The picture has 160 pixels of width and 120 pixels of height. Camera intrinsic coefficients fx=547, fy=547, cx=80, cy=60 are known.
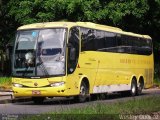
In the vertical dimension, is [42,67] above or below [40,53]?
below

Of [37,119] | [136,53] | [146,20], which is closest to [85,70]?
[136,53]

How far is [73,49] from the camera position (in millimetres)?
22516

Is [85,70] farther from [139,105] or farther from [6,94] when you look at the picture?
[139,105]

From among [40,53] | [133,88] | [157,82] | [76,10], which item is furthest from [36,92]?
[157,82]

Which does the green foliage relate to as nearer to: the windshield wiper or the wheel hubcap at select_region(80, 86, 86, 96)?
the wheel hubcap at select_region(80, 86, 86, 96)

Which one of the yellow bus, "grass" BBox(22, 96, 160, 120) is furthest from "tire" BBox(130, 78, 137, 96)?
"grass" BBox(22, 96, 160, 120)

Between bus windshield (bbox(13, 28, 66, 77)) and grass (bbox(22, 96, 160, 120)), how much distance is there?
5.24 m

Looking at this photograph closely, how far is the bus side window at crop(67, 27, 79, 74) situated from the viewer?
22266 millimetres

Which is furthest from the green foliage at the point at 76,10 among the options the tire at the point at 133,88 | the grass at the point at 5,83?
the tire at the point at 133,88

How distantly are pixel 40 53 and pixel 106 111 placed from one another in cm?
782

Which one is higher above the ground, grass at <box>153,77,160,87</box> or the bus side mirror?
the bus side mirror

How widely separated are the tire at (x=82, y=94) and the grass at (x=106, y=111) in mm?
5508

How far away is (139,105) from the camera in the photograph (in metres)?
16.6

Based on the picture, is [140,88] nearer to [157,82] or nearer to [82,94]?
[82,94]
